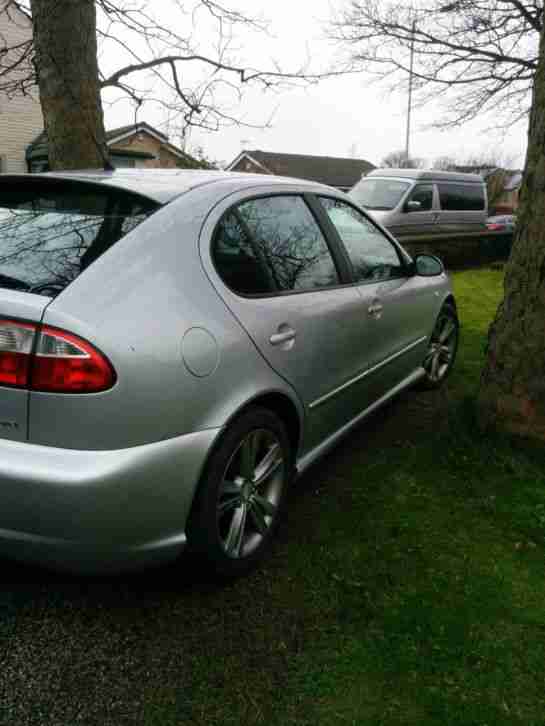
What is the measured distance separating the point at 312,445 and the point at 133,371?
137 cm

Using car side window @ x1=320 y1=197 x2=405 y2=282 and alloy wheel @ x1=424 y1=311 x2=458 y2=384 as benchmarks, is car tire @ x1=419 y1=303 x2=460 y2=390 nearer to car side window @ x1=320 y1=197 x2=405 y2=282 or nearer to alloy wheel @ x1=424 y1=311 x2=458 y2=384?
alloy wheel @ x1=424 y1=311 x2=458 y2=384

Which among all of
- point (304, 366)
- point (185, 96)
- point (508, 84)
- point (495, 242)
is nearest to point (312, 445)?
point (304, 366)

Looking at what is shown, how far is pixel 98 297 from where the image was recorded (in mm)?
1985

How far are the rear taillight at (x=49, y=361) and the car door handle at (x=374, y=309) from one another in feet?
6.26

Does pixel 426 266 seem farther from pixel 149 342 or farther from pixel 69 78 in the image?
pixel 69 78

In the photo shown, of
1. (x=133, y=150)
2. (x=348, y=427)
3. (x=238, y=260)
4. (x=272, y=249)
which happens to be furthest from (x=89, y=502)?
(x=133, y=150)

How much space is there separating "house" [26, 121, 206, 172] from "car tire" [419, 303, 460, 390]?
47.7ft

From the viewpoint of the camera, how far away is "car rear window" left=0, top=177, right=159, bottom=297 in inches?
81.3

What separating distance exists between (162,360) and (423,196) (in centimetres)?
1368

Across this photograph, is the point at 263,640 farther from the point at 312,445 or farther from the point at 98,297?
the point at 98,297

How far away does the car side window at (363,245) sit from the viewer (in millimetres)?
3514

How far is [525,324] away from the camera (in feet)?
11.7

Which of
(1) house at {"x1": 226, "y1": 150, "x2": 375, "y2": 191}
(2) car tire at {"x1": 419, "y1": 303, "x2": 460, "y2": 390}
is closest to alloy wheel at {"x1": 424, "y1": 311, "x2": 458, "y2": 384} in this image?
(2) car tire at {"x1": 419, "y1": 303, "x2": 460, "y2": 390}

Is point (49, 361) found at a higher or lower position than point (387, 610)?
higher
